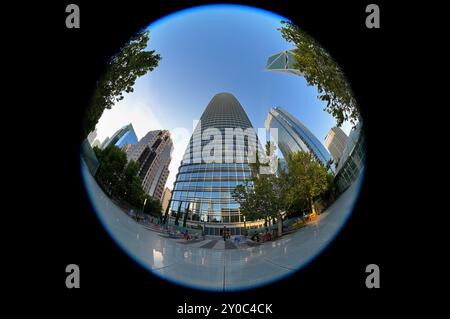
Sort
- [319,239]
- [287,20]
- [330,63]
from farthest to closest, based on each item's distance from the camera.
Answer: [287,20] < [330,63] < [319,239]

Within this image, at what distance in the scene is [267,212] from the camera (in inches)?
81.2

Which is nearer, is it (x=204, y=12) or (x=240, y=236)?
(x=240, y=236)

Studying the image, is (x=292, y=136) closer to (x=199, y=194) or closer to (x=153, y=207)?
(x=199, y=194)

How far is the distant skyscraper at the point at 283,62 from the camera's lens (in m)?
2.32

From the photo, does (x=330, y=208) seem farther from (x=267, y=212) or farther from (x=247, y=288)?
(x=247, y=288)

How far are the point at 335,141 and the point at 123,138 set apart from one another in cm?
218

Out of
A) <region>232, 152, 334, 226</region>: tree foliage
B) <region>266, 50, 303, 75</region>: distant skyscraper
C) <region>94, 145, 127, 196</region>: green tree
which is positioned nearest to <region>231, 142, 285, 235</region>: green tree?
<region>232, 152, 334, 226</region>: tree foliage

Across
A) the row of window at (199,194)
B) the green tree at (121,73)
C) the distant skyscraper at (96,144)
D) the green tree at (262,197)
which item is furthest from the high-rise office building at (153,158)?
the green tree at (262,197)

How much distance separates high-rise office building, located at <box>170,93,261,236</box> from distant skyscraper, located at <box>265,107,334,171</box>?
0.28 metres

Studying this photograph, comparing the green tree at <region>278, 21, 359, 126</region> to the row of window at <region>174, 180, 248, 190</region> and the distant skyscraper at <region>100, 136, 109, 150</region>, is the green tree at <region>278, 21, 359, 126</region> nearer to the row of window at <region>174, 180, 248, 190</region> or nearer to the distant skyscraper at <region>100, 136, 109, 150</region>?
the row of window at <region>174, 180, 248, 190</region>

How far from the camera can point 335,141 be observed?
2.07 m

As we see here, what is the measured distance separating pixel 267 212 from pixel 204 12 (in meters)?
2.53

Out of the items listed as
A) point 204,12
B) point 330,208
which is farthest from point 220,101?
point 330,208

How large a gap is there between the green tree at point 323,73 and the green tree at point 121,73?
5.29 ft
